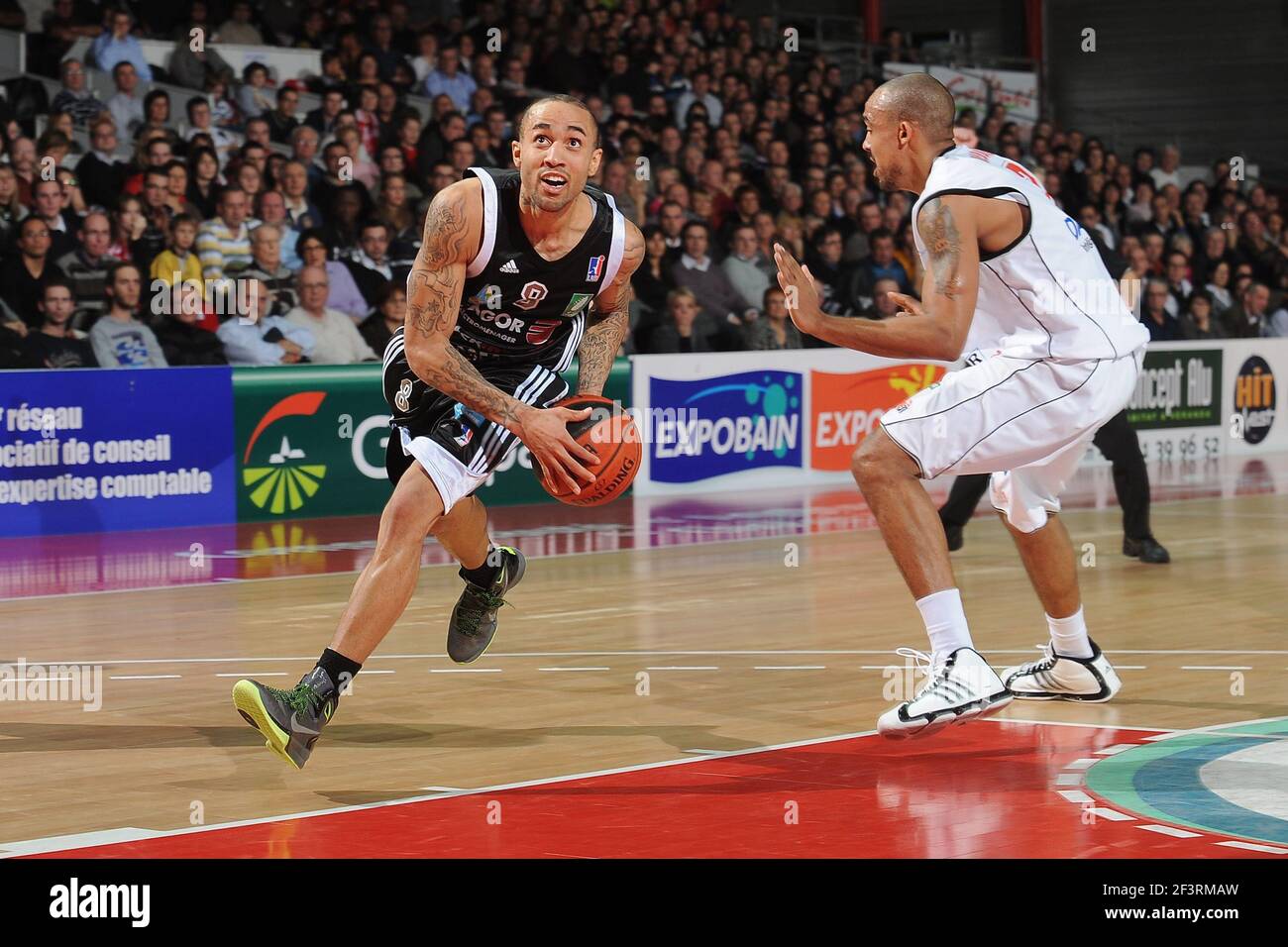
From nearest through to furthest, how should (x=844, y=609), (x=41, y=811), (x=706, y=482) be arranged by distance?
(x=41, y=811)
(x=844, y=609)
(x=706, y=482)

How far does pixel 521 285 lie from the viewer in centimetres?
651

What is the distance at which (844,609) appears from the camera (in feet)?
31.4

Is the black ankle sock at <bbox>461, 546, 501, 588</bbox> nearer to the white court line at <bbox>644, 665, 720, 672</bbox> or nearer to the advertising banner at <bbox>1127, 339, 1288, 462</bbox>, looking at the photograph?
the white court line at <bbox>644, 665, 720, 672</bbox>

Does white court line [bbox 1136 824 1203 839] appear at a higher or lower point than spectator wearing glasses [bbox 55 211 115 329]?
lower

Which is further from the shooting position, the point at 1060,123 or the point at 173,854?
the point at 1060,123

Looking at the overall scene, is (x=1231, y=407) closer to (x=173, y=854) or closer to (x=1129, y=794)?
(x=1129, y=794)

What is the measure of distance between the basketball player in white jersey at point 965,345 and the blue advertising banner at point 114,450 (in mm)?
7786

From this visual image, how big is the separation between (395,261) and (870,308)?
523 centimetres

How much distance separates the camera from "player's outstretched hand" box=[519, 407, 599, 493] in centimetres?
601

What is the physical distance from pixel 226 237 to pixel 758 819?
10126 millimetres

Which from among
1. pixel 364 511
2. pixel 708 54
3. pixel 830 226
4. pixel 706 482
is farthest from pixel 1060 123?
pixel 364 511

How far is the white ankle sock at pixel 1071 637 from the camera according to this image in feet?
22.9

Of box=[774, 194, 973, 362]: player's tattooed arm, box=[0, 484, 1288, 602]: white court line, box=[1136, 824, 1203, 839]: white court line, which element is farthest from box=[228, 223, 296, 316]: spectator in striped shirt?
box=[1136, 824, 1203, 839]: white court line

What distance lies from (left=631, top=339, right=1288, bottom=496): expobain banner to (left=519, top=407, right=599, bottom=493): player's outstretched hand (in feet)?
31.4
